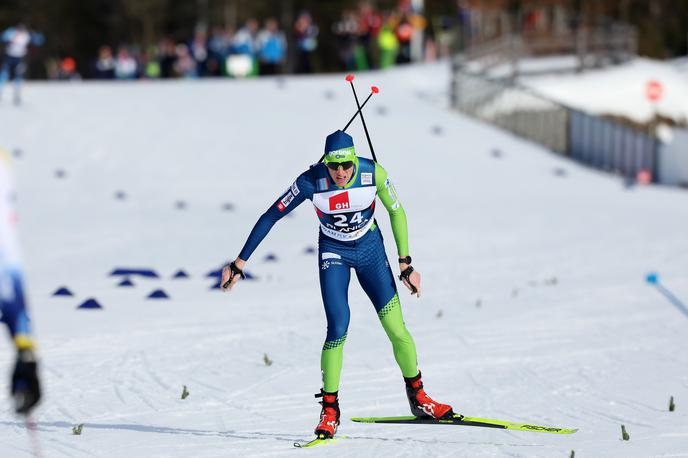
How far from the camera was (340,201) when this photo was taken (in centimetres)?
805

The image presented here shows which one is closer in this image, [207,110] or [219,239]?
[219,239]

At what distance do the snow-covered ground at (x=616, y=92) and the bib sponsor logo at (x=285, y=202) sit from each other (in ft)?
78.2

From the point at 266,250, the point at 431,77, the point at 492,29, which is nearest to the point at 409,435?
the point at 266,250

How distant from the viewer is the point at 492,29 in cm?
3712

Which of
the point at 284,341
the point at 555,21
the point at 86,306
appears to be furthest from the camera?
the point at 555,21

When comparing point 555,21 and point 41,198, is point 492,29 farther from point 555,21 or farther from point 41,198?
point 41,198

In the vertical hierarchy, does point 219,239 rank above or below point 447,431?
below

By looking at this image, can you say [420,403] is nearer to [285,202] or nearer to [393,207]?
[393,207]

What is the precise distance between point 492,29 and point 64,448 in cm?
3048

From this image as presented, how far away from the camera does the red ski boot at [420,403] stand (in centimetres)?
840

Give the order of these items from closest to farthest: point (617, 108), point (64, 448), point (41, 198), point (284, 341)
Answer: point (64, 448), point (284, 341), point (41, 198), point (617, 108)

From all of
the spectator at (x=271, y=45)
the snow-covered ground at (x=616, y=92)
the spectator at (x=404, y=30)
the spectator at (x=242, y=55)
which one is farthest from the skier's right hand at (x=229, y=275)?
the spectator at (x=404, y=30)

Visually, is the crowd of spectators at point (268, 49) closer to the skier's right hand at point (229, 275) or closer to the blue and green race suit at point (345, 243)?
the blue and green race suit at point (345, 243)

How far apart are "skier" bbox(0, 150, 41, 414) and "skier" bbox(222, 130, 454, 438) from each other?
267 cm
